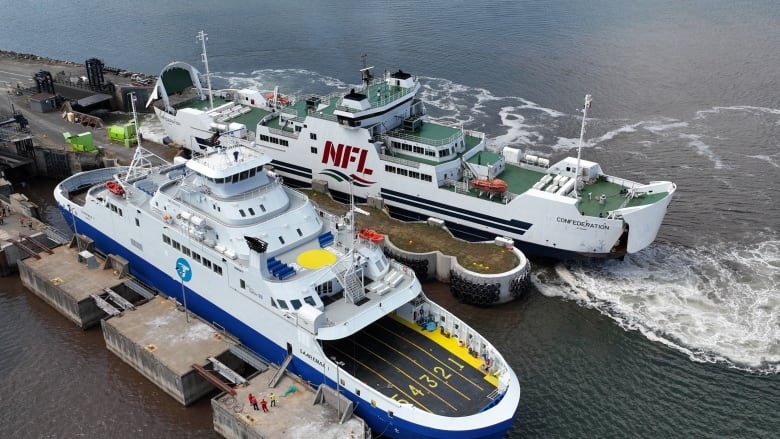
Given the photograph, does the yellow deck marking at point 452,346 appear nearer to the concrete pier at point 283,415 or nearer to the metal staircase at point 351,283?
the metal staircase at point 351,283

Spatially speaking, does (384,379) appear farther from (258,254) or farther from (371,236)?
(258,254)

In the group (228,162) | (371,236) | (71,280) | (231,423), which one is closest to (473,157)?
(371,236)

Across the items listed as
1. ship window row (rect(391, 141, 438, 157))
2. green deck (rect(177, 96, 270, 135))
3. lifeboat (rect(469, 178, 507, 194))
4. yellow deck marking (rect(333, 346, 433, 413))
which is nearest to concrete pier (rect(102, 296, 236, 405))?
yellow deck marking (rect(333, 346, 433, 413))

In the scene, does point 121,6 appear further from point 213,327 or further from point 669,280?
point 669,280

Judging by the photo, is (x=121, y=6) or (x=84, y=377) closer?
(x=84, y=377)

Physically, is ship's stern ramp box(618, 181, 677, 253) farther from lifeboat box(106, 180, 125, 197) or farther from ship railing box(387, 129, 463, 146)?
lifeboat box(106, 180, 125, 197)

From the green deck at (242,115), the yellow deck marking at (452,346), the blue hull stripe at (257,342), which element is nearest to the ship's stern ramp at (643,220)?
the yellow deck marking at (452,346)

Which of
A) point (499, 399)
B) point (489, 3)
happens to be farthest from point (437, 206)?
point (489, 3)
